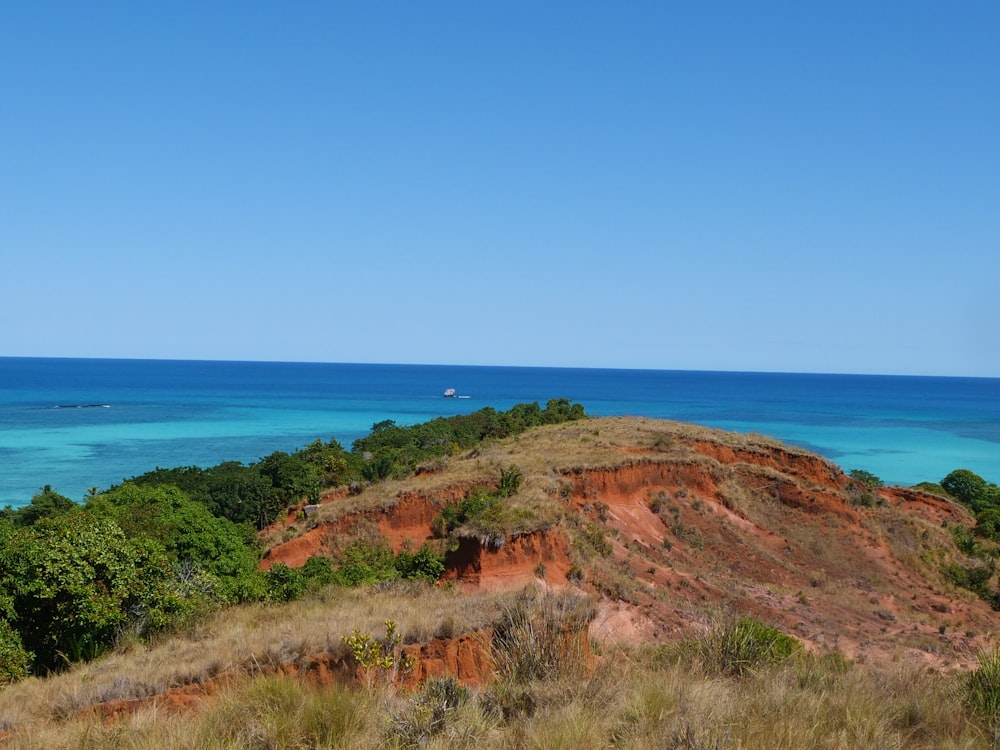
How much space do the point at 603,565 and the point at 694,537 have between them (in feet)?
25.9

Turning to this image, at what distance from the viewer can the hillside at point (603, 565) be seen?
9945mm

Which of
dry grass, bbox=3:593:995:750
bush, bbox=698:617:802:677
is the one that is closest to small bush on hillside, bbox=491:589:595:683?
dry grass, bbox=3:593:995:750

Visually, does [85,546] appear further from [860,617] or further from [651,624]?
[860,617]

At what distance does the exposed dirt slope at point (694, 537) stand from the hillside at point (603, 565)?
9cm

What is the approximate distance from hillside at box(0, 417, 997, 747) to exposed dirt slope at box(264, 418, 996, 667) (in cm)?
9

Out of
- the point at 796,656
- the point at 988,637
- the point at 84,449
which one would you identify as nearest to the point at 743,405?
the point at 84,449

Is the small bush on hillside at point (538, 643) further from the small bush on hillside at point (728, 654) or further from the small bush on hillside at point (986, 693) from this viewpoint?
the small bush on hillside at point (986, 693)

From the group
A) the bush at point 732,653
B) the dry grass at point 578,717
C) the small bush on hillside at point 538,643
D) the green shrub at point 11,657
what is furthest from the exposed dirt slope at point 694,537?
the green shrub at point 11,657

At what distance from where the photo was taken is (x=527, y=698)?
683 cm

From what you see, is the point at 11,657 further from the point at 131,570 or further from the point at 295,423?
the point at 295,423

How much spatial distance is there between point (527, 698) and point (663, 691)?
50.5 inches

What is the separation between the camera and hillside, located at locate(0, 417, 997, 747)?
9945 millimetres

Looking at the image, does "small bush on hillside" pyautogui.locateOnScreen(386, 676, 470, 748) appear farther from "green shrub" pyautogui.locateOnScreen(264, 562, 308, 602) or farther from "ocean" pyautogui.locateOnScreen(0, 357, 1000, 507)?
"ocean" pyautogui.locateOnScreen(0, 357, 1000, 507)

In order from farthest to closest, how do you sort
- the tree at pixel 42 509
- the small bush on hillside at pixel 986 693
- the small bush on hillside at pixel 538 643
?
the tree at pixel 42 509
the small bush on hillside at pixel 538 643
the small bush on hillside at pixel 986 693
